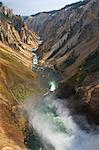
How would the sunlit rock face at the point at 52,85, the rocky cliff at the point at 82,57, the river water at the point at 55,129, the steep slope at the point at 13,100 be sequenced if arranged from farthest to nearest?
the sunlit rock face at the point at 52,85 → the rocky cliff at the point at 82,57 → the river water at the point at 55,129 → the steep slope at the point at 13,100

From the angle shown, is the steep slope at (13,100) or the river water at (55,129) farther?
the river water at (55,129)

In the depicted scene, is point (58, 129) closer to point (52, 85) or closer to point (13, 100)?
point (13, 100)

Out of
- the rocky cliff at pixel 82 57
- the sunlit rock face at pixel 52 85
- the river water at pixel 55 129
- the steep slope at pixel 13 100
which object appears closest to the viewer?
the steep slope at pixel 13 100

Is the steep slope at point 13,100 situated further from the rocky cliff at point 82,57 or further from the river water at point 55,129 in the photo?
the rocky cliff at point 82,57

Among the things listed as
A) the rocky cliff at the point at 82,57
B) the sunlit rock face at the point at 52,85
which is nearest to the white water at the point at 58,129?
the rocky cliff at the point at 82,57

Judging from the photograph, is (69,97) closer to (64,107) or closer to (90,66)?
(64,107)

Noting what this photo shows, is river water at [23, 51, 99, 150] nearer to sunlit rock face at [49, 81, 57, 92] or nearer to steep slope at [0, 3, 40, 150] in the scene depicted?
steep slope at [0, 3, 40, 150]

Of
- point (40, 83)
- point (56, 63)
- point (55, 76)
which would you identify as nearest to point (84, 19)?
point (56, 63)

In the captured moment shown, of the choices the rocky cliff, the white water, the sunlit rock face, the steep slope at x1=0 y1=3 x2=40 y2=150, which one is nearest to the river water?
the white water
